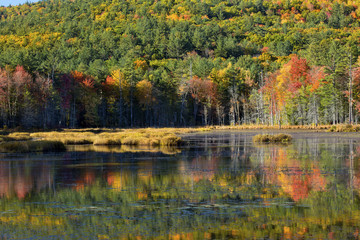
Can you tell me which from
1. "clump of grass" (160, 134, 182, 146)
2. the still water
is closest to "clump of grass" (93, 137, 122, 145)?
"clump of grass" (160, 134, 182, 146)

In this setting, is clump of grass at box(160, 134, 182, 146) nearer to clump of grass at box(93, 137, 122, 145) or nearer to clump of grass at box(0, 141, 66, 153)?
clump of grass at box(93, 137, 122, 145)

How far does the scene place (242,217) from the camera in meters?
14.5

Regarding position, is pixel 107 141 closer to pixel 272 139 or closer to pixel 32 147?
pixel 32 147

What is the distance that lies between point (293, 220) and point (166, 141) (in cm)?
3242

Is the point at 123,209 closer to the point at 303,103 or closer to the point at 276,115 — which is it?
the point at 303,103

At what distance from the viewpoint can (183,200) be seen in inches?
679

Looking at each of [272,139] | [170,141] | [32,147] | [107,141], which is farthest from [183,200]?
[272,139]

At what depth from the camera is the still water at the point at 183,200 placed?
A: 13.2 metres

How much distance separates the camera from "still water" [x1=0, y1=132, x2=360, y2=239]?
13180 millimetres

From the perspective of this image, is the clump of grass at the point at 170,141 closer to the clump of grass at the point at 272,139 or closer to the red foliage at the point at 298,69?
the clump of grass at the point at 272,139

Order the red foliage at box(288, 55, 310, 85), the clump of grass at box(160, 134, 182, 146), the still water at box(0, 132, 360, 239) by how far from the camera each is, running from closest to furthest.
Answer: the still water at box(0, 132, 360, 239), the clump of grass at box(160, 134, 182, 146), the red foliage at box(288, 55, 310, 85)

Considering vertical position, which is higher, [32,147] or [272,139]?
[32,147]

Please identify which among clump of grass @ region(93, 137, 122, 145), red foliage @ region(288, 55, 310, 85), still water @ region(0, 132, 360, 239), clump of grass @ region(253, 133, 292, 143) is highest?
red foliage @ region(288, 55, 310, 85)

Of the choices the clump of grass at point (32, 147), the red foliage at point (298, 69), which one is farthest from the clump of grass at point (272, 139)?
the red foliage at point (298, 69)
